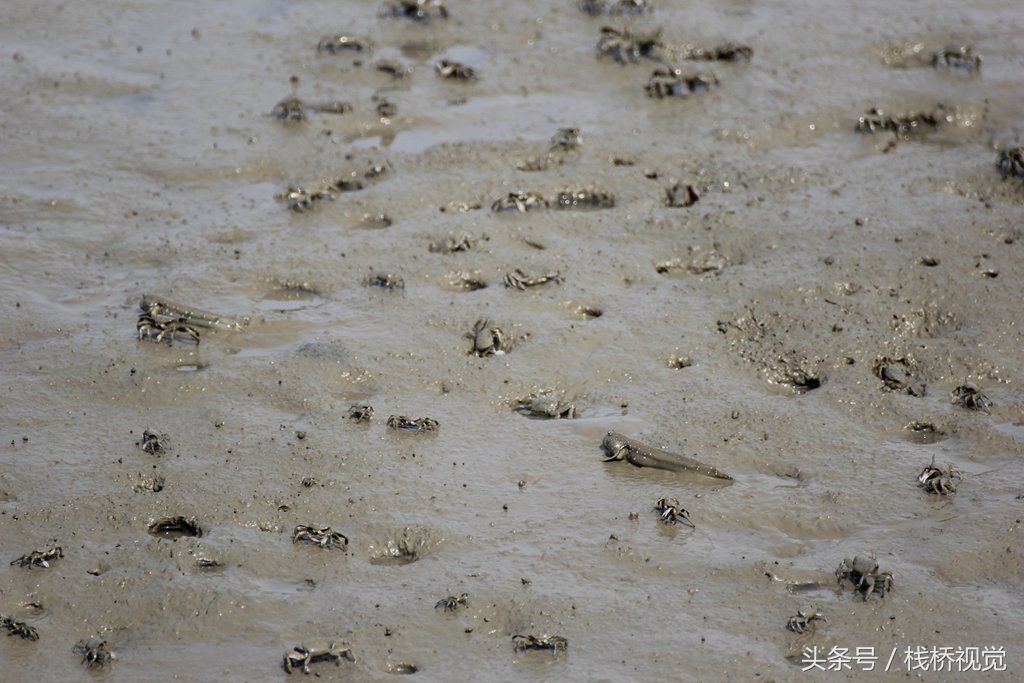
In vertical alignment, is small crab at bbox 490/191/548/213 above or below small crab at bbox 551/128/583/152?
below

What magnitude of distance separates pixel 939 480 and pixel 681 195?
9.04 feet

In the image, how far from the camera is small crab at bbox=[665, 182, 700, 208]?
24.5 ft

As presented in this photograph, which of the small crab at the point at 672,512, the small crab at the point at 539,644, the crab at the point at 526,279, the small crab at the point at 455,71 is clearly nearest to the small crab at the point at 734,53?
the small crab at the point at 455,71

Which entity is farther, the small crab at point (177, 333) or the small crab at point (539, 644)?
the small crab at point (177, 333)

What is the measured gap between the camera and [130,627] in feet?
14.9

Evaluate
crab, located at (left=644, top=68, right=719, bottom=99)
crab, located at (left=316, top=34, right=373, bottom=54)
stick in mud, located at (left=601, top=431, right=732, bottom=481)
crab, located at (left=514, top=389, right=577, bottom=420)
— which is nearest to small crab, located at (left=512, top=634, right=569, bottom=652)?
stick in mud, located at (left=601, top=431, right=732, bottom=481)

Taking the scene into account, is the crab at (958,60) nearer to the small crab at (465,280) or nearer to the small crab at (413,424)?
the small crab at (465,280)

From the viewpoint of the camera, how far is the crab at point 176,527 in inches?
197

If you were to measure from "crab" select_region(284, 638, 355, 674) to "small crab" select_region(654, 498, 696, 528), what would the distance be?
1.45 m

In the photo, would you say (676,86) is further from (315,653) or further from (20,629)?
(20,629)

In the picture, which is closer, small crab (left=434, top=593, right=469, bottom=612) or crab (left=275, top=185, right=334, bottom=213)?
small crab (left=434, top=593, right=469, bottom=612)

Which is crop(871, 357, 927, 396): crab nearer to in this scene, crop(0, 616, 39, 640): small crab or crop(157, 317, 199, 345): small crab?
crop(157, 317, 199, 345): small crab

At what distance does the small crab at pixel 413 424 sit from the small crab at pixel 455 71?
13.0ft

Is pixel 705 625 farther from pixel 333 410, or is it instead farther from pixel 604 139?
pixel 604 139
